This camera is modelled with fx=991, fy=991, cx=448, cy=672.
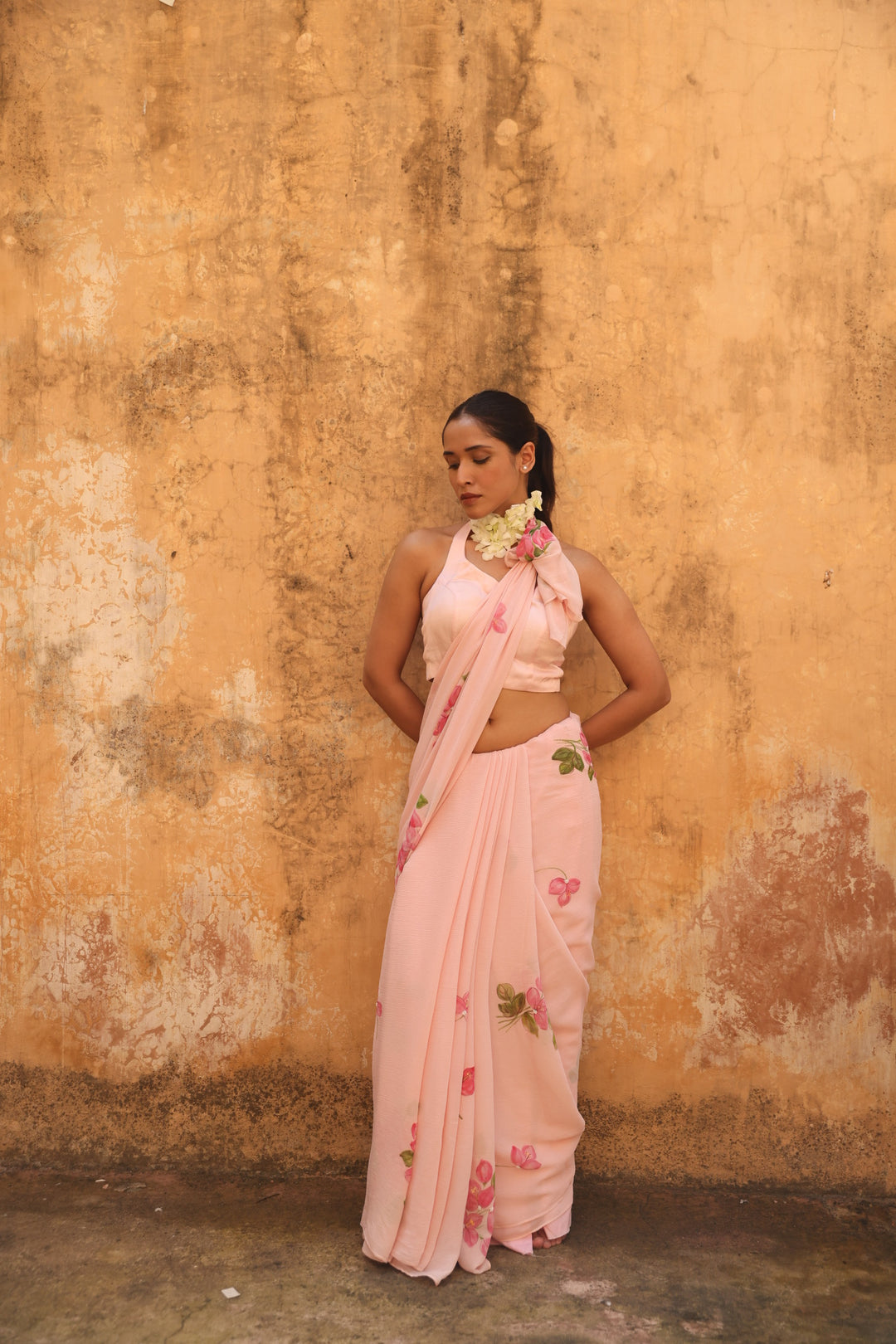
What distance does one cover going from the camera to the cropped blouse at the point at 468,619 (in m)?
2.76

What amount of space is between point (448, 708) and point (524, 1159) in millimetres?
1256

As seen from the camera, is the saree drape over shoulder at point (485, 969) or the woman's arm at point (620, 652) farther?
the woman's arm at point (620, 652)

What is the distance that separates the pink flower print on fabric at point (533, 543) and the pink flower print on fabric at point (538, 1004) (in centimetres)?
118

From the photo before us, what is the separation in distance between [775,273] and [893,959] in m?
2.20

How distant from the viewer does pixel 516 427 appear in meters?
2.85

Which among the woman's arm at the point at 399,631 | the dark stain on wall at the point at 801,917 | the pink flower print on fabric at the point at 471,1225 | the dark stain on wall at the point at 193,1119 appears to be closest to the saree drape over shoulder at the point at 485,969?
the pink flower print on fabric at the point at 471,1225

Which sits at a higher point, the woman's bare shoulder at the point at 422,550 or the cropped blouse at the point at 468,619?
the woman's bare shoulder at the point at 422,550

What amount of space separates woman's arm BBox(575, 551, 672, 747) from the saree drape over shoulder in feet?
0.28

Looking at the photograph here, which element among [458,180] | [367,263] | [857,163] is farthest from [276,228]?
[857,163]

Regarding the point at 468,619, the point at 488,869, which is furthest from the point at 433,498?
the point at 488,869

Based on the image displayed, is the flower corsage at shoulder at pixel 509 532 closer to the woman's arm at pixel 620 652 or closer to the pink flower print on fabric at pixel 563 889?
the woman's arm at pixel 620 652

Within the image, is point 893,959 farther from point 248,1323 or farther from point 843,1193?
point 248,1323

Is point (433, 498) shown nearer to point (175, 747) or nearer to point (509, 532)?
point (509, 532)

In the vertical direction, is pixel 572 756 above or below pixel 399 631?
below
